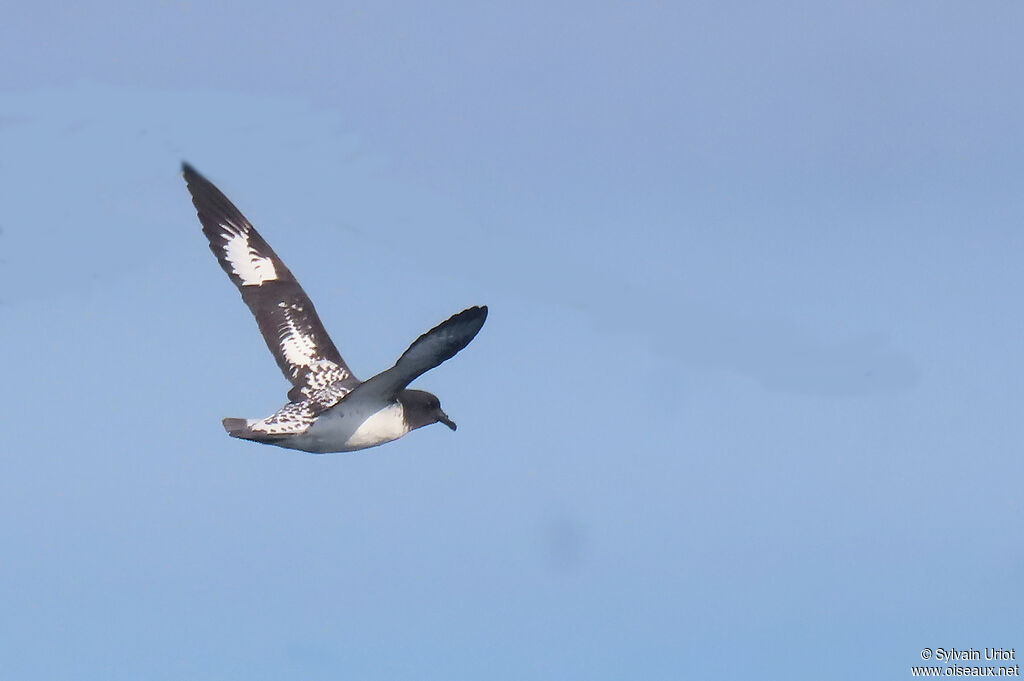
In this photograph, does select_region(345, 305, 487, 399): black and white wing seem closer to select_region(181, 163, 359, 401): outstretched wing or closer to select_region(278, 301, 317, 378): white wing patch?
select_region(181, 163, 359, 401): outstretched wing

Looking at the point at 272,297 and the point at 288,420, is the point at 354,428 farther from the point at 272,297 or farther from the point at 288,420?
the point at 272,297

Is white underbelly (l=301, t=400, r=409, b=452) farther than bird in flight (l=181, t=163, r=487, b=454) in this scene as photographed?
Yes

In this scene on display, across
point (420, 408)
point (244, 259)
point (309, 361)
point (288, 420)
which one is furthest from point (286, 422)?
point (244, 259)

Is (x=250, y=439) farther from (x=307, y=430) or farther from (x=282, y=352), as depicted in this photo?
(x=282, y=352)

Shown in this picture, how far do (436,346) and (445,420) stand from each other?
402 cm

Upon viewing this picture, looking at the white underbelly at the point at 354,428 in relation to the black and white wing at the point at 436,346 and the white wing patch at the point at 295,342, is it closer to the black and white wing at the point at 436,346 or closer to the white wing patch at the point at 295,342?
the black and white wing at the point at 436,346

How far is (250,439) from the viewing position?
17.7 meters

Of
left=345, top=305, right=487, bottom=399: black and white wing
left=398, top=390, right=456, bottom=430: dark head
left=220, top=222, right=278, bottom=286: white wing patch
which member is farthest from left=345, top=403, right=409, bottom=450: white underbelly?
left=220, top=222, right=278, bottom=286: white wing patch

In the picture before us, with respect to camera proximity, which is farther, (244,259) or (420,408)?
(244,259)

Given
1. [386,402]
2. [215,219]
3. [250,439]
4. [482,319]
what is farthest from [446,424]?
[215,219]

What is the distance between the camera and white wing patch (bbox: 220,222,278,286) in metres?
22.6

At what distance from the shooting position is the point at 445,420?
19.6 meters

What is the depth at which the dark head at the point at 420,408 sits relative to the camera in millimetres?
18906

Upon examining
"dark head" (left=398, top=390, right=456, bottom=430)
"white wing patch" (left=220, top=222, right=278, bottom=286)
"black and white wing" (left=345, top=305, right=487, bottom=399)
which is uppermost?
"white wing patch" (left=220, top=222, right=278, bottom=286)
